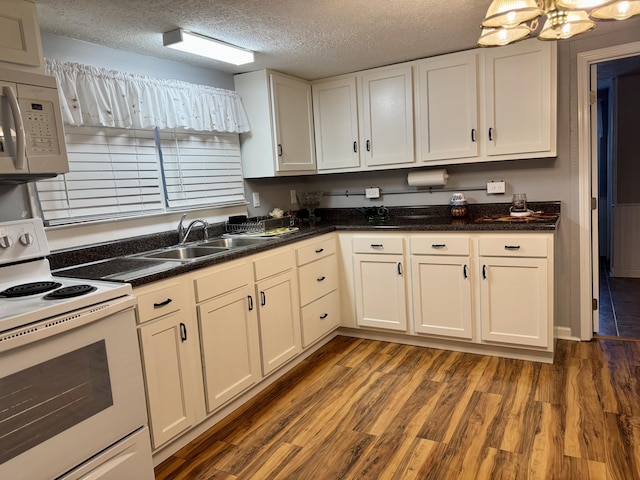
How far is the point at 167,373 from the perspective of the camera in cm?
210

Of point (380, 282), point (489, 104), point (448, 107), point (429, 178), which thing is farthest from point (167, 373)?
point (489, 104)

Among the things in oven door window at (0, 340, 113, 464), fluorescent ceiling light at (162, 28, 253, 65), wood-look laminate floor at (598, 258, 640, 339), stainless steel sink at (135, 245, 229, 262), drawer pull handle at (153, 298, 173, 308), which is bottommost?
wood-look laminate floor at (598, 258, 640, 339)

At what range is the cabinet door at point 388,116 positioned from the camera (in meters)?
3.43

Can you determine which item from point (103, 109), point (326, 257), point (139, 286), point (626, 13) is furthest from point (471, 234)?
point (103, 109)

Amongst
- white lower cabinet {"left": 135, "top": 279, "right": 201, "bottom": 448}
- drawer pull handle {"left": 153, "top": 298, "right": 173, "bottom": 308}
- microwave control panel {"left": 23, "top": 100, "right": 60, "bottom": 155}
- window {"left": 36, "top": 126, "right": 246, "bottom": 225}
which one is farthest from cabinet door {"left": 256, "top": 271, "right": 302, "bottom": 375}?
microwave control panel {"left": 23, "top": 100, "right": 60, "bottom": 155}

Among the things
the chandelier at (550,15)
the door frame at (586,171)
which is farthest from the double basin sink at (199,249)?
the door frame at (586,171)

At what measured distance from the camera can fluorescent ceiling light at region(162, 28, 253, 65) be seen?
2.43 m

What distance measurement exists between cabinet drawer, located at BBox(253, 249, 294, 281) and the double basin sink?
0.11 meters

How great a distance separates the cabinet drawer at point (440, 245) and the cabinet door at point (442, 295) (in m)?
0.03

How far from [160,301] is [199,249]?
0.82 metres

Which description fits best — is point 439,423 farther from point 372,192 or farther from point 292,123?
point 292,123

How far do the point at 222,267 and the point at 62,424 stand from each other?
1049mm

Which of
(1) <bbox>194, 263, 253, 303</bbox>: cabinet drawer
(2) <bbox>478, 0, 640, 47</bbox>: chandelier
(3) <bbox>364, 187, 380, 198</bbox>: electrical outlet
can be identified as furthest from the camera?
(3) <bbox>364, 187, 380, 198</bbox>: electrical outlet

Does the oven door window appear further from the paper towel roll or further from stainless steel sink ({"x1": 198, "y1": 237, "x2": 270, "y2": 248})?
the paper towel roll
